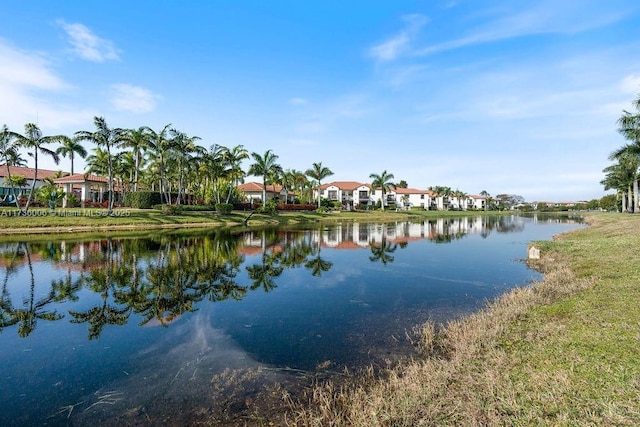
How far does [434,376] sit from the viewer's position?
6711 mm

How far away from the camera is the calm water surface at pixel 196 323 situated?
6957mm

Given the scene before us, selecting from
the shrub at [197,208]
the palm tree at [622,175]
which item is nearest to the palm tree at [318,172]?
the shrub at [197,208]

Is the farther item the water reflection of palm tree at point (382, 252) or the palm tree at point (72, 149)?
the palm tree at point (72, 149)

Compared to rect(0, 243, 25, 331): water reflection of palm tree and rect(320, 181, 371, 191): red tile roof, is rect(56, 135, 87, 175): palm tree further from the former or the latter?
rect(320, 181, 371, 191): red tile roof

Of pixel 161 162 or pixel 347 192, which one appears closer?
pixel 161 162

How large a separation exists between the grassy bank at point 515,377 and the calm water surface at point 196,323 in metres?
1.37

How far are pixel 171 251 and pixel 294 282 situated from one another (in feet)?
43.8

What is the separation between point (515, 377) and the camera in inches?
252

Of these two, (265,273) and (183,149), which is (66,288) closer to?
(265,273)

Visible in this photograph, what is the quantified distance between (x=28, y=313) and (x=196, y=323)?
251 inches

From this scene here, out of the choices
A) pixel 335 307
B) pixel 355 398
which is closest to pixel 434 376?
pixel 355 398

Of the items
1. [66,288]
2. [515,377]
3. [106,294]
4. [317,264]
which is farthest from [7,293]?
[515,377]

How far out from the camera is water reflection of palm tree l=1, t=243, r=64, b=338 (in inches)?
429

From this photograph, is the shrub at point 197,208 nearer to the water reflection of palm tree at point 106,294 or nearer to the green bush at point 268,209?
the green bush at point 268,209
